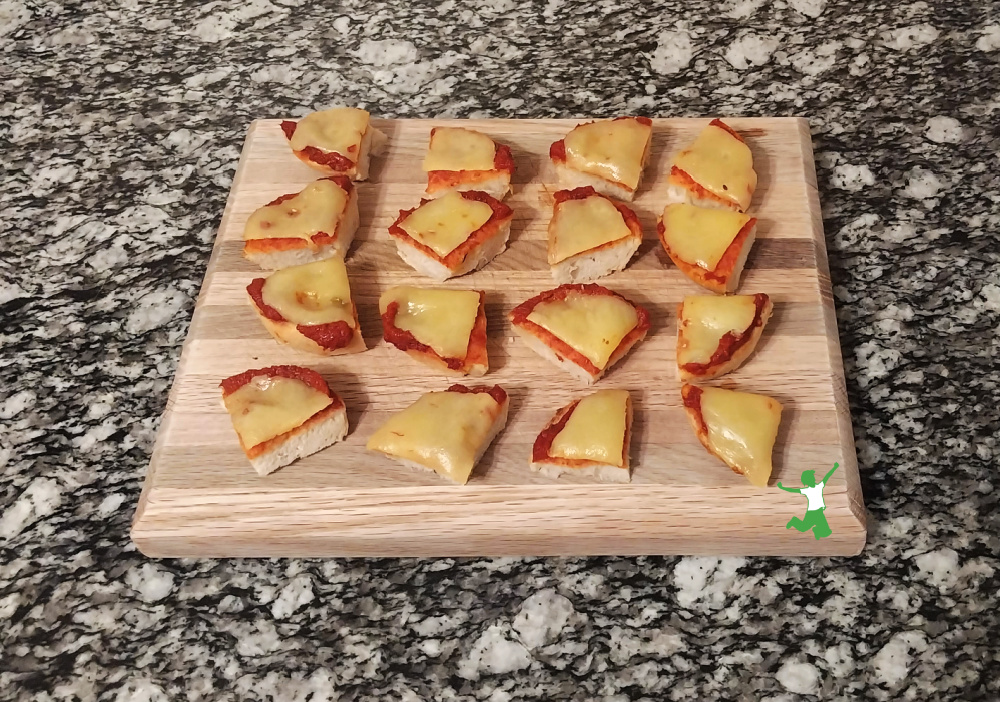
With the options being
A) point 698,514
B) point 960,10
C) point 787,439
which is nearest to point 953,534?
point 787,439

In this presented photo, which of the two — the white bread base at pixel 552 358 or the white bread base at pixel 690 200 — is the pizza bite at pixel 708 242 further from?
the white bread base at pixel 552 358

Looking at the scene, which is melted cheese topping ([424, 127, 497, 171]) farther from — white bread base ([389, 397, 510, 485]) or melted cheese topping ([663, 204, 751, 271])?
white bread base ([389, 397, 510, 485])

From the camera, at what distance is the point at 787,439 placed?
1.53 metres

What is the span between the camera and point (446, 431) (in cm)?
149

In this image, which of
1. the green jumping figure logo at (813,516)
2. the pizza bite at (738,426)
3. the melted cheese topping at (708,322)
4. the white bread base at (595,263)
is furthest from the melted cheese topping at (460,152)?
the green jumping figure logo at (813,516)

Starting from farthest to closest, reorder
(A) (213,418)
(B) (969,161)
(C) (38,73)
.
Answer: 1. (C) (38,73)
2. (B) (969,161)
3. (A) (213,418)

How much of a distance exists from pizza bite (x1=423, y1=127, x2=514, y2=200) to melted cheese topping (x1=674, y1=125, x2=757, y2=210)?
0.39 meters

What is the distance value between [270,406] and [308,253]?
423mm

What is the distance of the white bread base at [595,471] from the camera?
147cm

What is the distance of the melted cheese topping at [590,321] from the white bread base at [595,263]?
10 cm

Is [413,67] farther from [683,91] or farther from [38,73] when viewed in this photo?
[38,73]

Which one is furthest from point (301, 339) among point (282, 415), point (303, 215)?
point (303, 215)

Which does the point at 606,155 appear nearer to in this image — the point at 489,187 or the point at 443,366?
the point at 489,187

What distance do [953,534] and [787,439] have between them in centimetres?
32
